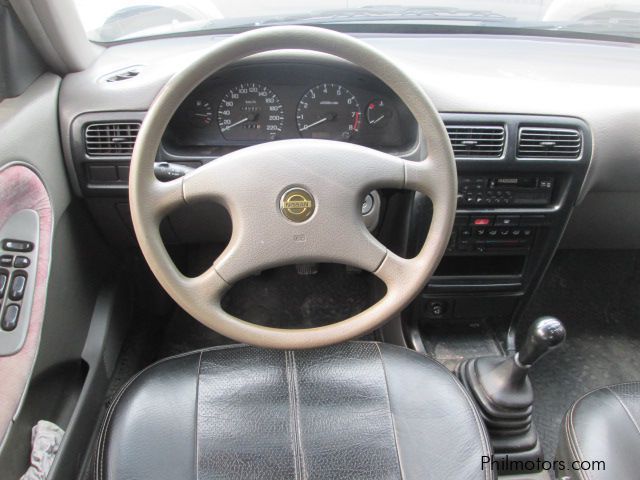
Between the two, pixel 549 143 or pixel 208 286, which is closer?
pixel 208 286

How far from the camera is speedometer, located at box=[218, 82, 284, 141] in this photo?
1.39 m

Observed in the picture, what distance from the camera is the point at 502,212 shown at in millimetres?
1514

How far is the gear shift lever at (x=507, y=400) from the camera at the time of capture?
1.49 meters

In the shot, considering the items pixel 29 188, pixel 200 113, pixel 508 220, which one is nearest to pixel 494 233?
pixel 508 220

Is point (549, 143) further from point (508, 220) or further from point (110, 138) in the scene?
Result: point (110, 138)

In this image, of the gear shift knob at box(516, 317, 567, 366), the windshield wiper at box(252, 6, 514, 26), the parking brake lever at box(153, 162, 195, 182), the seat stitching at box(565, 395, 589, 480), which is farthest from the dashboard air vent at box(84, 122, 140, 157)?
the seat stitching at box(565, 395, 589, 480)

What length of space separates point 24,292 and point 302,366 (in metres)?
0.59

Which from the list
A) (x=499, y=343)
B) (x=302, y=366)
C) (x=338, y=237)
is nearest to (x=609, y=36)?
(x=499, y=343)

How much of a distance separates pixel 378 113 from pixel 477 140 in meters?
0.25

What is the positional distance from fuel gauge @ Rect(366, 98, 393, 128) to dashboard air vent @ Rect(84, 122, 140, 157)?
557 millimetres

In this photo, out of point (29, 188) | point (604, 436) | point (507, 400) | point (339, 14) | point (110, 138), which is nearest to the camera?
point (604, 436)

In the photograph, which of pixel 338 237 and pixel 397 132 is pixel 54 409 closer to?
pixel 338 237

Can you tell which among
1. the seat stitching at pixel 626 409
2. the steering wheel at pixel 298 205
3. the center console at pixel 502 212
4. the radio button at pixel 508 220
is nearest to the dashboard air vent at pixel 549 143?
the center console at pixel 502 212

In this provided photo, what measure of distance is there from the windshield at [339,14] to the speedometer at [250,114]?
0.34 meters
